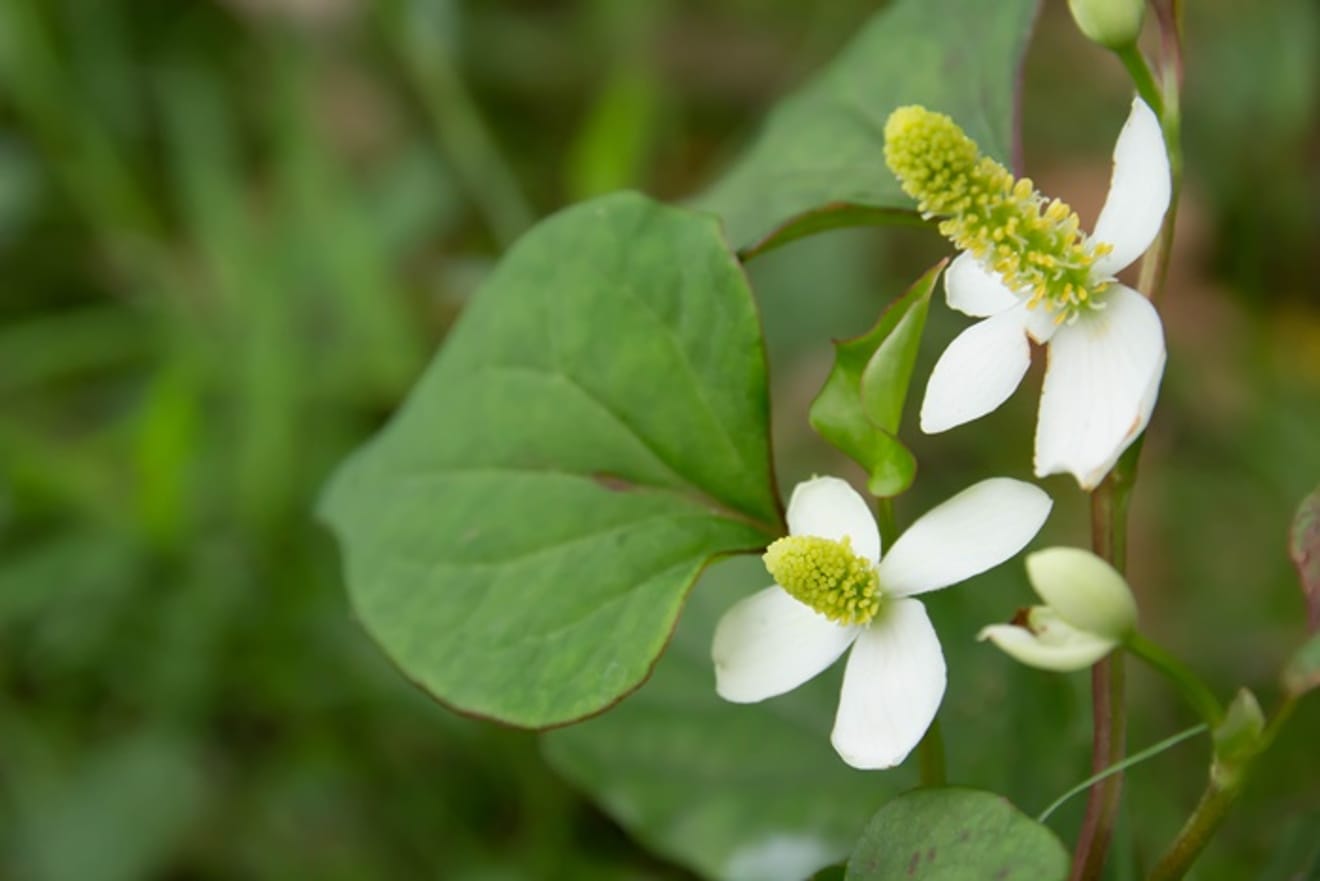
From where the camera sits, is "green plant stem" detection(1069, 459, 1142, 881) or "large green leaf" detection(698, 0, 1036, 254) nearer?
"green plant stem" detection(1069, 459, 1142, 881)

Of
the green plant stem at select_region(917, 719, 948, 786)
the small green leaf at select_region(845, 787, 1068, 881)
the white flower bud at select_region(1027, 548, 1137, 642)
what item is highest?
the white flower bud at select_region(1027, 548, 1137, 642)

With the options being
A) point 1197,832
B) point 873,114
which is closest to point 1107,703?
point 1197,832

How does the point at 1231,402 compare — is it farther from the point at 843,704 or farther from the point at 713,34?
the point at 843,704

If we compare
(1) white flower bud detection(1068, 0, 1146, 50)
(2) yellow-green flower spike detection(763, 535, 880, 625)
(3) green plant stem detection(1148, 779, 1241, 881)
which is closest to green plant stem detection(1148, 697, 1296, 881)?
(3) green plant stem detection(1148, 779, 1241, 881)

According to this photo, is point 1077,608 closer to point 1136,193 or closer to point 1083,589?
point 1083,589

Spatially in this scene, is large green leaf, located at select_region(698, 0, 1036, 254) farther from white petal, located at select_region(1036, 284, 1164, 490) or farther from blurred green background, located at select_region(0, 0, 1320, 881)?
blurred green background, located at select_region(0, 0, 1320, 881)

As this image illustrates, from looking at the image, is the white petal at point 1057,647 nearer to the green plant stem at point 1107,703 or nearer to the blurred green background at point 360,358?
the green plant stem at point 1107,703
